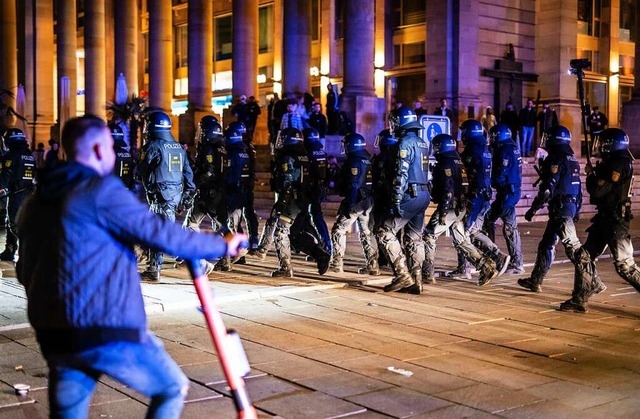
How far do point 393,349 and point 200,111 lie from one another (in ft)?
86.7

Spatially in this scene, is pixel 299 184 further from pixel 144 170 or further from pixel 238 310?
pixel 238 310

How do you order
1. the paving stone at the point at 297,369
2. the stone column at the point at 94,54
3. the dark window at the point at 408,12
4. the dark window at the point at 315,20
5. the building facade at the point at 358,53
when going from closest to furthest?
the paving stone at the point at 297,369, the building facade at the point at 358,53, the dark window at the point at 408,12, the dark window at the point at 315,20, the stone column at the point at 94,54

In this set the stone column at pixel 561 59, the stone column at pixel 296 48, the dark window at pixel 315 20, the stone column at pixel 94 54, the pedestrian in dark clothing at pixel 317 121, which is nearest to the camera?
the pedestrian in dark clothing at pixel 317 121

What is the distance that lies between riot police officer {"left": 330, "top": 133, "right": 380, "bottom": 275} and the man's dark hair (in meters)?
8.21

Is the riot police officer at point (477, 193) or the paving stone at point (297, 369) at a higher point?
the riot police officer at point (477, 193)

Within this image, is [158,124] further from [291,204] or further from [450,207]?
[450,207]

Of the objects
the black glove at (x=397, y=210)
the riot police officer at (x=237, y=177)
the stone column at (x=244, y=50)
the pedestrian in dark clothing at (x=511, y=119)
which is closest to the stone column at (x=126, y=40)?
the stone column at (x=244, y=50)

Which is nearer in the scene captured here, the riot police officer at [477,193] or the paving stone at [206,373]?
the paving stone at [206,373]

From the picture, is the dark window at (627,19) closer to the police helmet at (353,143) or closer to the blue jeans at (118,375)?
the police helmet at (353,143)

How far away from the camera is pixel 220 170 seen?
12.7m

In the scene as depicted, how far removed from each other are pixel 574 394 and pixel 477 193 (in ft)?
18.8

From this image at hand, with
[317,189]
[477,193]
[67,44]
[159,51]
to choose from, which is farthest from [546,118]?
[67,44]

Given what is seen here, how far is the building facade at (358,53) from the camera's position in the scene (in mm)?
26812

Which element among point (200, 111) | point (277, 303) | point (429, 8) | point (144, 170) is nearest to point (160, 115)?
point (144, 170)
